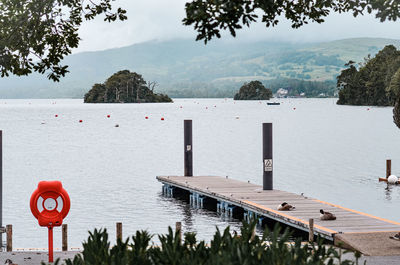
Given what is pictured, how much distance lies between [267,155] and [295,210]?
474 cm

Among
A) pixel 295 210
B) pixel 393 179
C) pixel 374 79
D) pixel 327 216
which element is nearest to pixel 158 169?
pixel 393 179

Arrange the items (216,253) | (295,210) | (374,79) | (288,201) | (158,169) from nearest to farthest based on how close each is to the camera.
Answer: (216,253) → (295,210) → (288,201) → (158,169) → (374,79)

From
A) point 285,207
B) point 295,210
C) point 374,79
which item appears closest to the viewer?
point 285,207

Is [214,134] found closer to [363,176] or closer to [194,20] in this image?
[363,176]

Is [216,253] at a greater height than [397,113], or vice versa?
[397,113]

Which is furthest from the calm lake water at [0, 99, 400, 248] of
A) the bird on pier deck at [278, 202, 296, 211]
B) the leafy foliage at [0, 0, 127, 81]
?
the leafy foliage at [0, 0, 127, 81]

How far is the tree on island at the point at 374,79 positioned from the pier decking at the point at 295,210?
4512 inches

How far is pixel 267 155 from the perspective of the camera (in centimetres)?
2564

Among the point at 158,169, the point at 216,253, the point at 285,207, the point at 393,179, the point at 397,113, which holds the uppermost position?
the point at 397,113

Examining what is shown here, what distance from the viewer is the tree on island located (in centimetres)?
14707

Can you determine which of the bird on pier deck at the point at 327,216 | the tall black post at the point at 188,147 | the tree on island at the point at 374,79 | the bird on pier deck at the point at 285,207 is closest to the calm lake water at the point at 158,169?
the tall black post at the point at 188,147

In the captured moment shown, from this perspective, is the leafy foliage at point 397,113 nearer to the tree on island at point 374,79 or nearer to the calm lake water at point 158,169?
the calm lake water at point 158,169

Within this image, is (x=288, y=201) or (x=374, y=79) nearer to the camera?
(x=288, y=201)

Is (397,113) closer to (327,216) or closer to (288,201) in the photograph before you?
(327,216)
